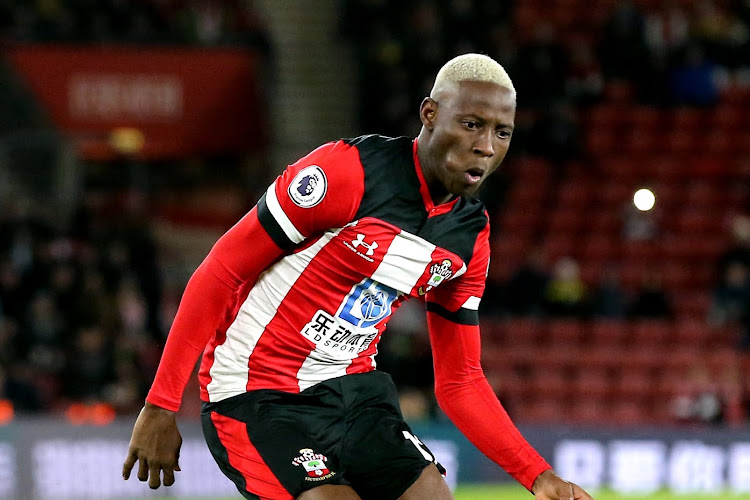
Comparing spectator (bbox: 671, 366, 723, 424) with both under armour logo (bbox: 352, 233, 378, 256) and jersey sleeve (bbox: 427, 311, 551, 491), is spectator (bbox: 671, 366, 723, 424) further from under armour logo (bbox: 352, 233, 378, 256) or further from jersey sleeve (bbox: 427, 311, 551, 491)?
under armour logo (bbox: 352, 233, 378, 256)

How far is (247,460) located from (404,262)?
0.77m

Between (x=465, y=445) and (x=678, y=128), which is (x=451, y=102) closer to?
(x=465, y=445)

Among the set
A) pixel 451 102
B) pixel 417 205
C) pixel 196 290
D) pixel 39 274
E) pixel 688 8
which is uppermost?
pixel 688 8

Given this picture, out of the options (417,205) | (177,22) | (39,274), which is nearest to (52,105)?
(177,22)

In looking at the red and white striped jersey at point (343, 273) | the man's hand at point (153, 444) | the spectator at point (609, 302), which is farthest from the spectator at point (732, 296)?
the man's hand at point (153, 444)

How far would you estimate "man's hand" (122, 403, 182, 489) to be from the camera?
3643 millimetres

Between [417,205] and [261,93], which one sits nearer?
[417,205]

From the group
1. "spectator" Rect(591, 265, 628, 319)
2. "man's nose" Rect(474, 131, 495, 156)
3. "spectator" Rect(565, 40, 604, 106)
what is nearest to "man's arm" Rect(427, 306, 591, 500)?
"man's nose" Rect(474, 131, 495, 156)

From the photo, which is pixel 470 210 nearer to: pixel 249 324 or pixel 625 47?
pixel 249 324

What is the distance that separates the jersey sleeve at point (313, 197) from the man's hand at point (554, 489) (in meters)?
1.07

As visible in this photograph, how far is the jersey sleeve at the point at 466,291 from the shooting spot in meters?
4.09

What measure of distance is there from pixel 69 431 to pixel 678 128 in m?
9.49

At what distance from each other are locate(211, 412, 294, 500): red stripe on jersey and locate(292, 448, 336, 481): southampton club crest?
0.09m

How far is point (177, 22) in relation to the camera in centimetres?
1744
